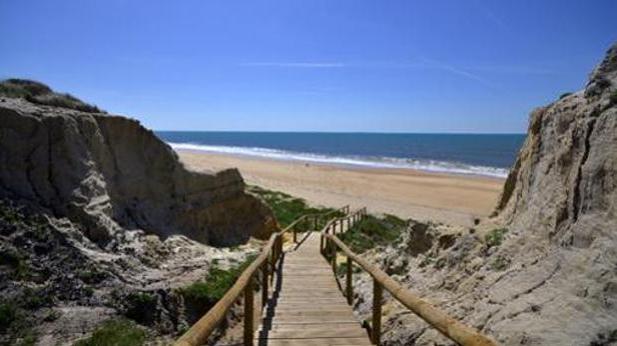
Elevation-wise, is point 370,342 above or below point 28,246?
below

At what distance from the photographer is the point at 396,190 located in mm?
44000

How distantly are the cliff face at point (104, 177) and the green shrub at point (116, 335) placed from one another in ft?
9.27

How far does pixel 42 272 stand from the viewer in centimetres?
795

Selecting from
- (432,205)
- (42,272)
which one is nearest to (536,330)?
(42,272)

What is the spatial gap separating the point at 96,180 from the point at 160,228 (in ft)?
7.11

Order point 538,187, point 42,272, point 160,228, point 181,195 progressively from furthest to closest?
point 181,195 → point 160,228 → point 42,272 → point 538,187

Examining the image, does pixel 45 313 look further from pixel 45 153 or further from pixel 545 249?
pixel 545 249

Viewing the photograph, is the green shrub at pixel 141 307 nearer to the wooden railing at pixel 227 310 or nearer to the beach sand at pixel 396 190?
the wooden railing at pixel 227 310

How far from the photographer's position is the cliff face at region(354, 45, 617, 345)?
169 inches

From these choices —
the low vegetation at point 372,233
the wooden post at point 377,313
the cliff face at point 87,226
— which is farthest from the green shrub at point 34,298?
the low vegetation at point 372,233

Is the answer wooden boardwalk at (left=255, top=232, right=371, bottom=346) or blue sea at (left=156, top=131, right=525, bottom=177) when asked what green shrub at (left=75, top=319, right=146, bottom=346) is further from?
blue sea at (left=156, top=131, right=525, bottom=177)

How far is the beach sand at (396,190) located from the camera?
112ft

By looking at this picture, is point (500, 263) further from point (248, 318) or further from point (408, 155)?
point (408, 155)

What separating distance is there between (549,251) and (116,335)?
5461mm
